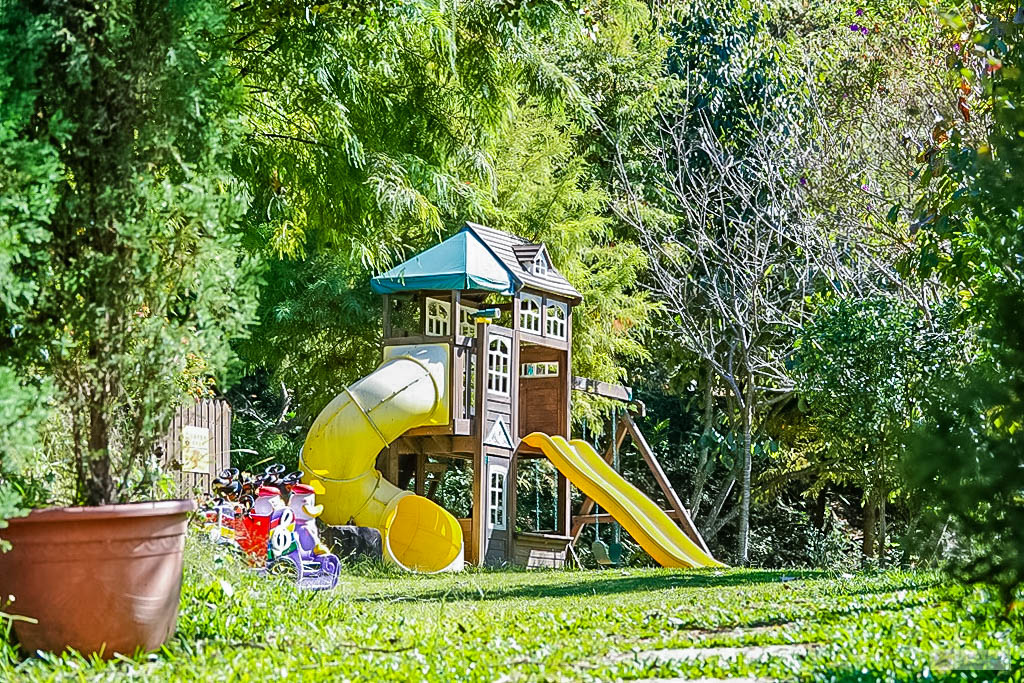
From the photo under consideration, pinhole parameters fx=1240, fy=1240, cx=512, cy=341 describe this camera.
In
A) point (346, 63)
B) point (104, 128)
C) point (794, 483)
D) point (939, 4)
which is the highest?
point (939, 4)

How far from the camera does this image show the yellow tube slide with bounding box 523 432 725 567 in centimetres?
1487

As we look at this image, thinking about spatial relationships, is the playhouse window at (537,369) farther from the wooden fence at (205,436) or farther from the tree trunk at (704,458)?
the wooden fence at (205,436)

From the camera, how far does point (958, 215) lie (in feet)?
27.6

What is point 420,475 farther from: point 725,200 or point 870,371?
point 870,371

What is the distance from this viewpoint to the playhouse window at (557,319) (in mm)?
16859

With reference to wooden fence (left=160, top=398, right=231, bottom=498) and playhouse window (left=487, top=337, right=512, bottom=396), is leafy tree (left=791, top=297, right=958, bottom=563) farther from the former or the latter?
wooden fence (left=160, top=398, right=231, bottom=498)

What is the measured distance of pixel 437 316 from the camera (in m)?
16.2

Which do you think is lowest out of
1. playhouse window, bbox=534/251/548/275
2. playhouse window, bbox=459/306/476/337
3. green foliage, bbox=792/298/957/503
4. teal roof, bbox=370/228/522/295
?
green foliage, bbox=792/298/957/503

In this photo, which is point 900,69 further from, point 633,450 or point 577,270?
point 633,450

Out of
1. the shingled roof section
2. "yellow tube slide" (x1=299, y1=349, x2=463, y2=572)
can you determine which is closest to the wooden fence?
"yellow tube slide" (x1=299, y1=349, x2=463, y2=572)

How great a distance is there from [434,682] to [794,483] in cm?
1913

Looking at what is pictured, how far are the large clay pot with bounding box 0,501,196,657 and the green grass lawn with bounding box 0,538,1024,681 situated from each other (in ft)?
0.35

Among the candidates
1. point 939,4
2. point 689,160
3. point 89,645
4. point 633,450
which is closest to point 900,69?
point 939,4

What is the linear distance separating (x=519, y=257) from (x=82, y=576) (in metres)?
11.2
